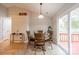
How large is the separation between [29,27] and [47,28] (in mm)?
1537

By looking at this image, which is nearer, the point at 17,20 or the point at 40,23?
the point at 17,20

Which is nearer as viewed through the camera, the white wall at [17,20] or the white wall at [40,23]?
the white wall at [17,20]

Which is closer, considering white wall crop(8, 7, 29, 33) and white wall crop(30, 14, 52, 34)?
white wall crop(8, 7, 29, 33)

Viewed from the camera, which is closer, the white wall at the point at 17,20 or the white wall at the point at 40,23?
the white wall at the point at 17,20

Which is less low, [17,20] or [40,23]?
[17,20]

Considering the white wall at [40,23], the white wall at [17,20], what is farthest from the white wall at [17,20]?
the white wall at [40,23]

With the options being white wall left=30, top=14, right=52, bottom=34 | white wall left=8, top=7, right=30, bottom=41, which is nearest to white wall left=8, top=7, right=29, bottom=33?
white wall left=8, top=7, right=30, bottom=41

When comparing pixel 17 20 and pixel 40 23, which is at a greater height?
pixel 17 20

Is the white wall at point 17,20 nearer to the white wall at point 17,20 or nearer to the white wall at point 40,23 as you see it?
the white wall at point 17,20

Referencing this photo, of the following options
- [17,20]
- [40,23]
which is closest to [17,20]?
[17,20]

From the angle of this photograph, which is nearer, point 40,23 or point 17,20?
point 17,20

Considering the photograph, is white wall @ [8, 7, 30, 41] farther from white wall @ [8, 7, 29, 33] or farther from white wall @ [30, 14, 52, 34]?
white wall @ [30, 14, 52, 34]

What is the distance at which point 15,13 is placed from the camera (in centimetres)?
1053

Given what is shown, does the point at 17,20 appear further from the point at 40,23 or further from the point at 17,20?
the point at 40,23
